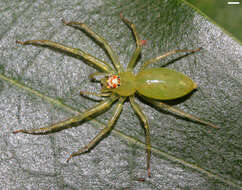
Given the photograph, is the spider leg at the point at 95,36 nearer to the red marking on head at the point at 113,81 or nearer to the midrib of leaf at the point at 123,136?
the red marking on head at the point at 113,81

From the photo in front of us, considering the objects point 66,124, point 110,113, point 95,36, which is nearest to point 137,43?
point 95,36

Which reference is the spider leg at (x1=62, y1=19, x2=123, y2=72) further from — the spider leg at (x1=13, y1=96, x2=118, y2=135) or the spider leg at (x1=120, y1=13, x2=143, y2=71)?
the spider leg at (x1=13, y1=96, x2=118, y2=135)

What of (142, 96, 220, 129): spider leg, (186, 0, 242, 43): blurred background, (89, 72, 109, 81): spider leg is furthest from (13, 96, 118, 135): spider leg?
(186, 0, 242, 43): blurred background

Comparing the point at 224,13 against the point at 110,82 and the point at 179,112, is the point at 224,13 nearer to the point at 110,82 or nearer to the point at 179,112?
the point at 179,112

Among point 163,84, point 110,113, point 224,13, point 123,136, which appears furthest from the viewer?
point 110,113

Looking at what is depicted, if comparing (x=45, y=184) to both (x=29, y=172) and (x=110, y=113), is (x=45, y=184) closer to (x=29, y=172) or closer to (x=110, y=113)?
(x=29, y=172)

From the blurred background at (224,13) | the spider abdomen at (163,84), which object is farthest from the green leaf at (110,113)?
the spider abdomen at (163,84)
